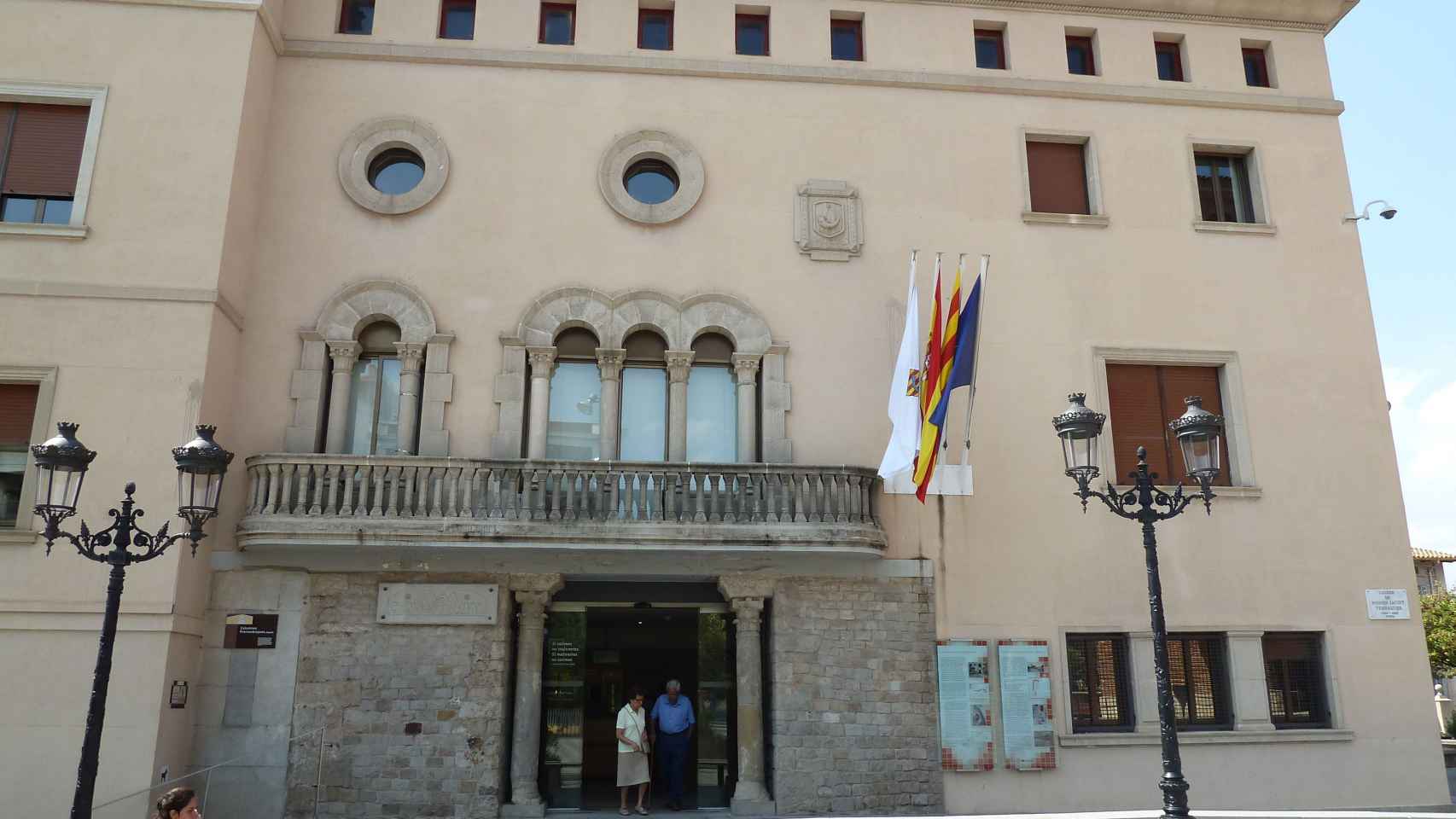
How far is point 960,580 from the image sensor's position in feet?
47.0

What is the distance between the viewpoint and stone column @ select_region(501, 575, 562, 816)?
526 inches

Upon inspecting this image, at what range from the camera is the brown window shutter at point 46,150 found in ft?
45.0

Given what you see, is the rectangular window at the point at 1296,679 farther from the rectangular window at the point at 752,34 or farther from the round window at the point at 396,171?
the round window at the point at 396,171

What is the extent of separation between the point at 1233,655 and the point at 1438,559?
134ft

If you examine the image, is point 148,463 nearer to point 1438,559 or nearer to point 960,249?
point 960,249

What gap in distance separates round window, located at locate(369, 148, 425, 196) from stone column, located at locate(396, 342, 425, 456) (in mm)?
2559

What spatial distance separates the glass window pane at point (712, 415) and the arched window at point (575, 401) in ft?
4.25

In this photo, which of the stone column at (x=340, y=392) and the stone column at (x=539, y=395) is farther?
the stone column at (x=539, y=395)

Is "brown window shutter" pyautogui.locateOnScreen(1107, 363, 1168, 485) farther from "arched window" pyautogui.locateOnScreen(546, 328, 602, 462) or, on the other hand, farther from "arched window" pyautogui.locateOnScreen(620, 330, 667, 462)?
"arched window" pyautogui.locateOnScreen(546, 328, 602, 462)

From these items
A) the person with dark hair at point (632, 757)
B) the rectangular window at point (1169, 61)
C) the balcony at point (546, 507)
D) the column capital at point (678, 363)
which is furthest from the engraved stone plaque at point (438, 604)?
the rectangular window at point (1169, 61)

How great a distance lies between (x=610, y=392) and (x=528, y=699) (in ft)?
13.7

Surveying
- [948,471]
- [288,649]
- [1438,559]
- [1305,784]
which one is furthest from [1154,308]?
[1438,559]

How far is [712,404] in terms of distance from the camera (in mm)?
14953

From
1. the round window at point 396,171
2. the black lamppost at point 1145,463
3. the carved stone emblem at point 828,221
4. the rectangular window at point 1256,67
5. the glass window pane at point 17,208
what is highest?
the rectangular window at point 1256,67
